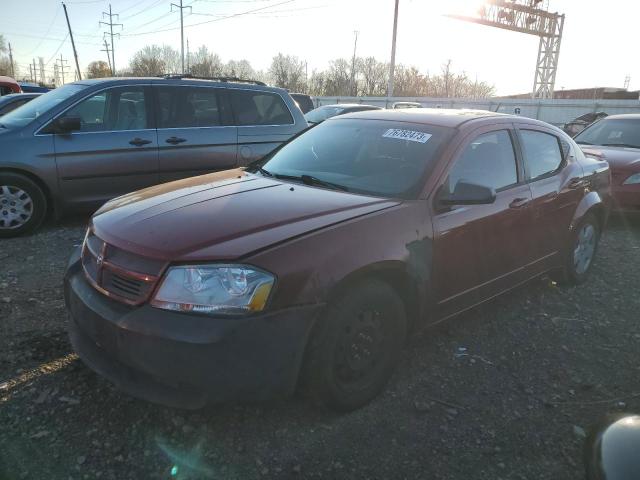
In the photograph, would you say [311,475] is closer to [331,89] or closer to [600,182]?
[600,182]

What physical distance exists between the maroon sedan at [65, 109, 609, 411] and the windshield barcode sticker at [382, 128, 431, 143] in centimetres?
1

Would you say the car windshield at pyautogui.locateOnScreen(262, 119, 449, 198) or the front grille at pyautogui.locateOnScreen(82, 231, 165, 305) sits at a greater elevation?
the car windshield at pyautogui.locateOnScreen(262, 119, 449, 198)

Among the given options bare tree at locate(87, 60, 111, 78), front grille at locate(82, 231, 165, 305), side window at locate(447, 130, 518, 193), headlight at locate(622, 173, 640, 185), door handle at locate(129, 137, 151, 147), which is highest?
bare tree at locate(87, 60, 111, 78)

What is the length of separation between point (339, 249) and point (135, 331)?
1.02 metres

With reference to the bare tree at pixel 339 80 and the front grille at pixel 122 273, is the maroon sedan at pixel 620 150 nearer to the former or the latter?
the front grille at pixel 122 273

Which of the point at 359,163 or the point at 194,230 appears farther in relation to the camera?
the point at 359,163

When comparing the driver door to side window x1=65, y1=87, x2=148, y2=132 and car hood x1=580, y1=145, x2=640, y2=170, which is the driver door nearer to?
car hood x1=580, y1=145, x2=640, y2=170

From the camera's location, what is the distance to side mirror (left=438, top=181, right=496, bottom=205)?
10.2 feet

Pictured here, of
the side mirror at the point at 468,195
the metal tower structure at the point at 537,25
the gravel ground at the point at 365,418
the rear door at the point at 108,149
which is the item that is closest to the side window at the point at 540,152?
the side mirror at the point at 468,195

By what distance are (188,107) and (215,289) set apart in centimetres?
490

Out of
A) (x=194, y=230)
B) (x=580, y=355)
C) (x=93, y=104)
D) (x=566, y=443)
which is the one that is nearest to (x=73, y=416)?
(x=194, y=230)

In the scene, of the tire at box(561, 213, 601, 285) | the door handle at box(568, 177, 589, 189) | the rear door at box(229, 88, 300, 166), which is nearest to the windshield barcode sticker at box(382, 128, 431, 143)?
the door handle at box(568, 177, 589, 189)

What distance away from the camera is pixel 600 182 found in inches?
200

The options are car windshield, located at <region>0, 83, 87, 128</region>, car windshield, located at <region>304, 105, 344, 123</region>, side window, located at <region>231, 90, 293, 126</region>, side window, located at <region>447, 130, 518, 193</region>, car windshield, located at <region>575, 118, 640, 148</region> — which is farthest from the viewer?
car windshield, located at <region>304, 105, 344, 123</region>
